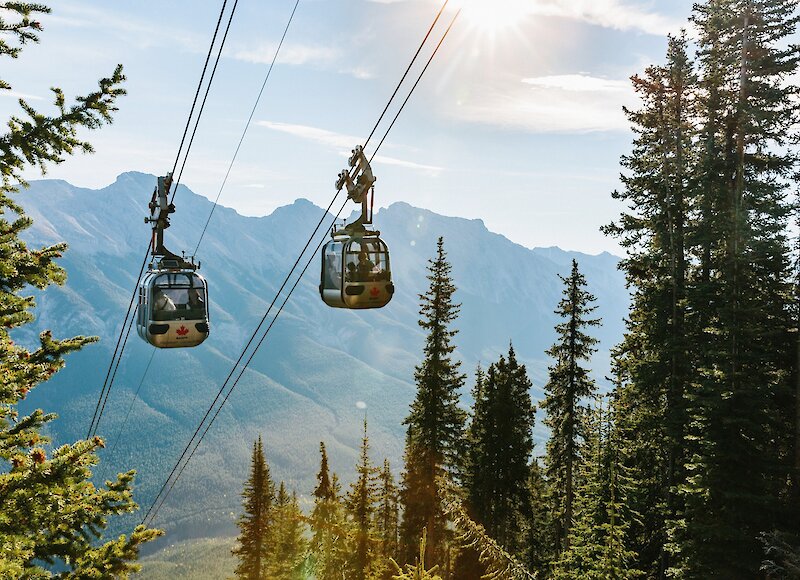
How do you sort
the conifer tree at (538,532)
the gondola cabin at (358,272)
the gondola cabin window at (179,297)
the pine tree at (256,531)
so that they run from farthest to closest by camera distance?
the conifer tree at (538,532) < the pine tree at (256,531) < the gondola cabin window at (179,297) < the gondola cabin at (358,272)

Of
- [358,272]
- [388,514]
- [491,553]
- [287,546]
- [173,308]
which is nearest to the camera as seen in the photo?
[491,553]

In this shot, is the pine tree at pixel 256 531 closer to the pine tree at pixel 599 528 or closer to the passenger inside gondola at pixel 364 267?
the pine tree at pixel 599 528

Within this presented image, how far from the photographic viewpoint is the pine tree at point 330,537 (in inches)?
1098

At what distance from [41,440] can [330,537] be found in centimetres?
2113

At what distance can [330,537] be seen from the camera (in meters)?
28.0

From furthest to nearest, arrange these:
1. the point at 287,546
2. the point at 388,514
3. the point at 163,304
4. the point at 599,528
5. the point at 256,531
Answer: the point at 388,514
the point at 256,531
the point at 287,546
the point at 599,528
the point at 163,304

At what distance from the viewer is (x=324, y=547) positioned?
28.5 meters

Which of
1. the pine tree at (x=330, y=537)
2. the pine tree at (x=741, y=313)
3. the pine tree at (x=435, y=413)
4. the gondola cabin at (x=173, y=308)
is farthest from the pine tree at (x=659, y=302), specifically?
the gondola cabin at (x=173, y=308)

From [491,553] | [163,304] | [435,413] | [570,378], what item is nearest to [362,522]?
[435,413]

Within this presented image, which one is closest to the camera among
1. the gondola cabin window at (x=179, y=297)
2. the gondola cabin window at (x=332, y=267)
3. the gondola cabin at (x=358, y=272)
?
the gondola cabin at (x=358, y=272)

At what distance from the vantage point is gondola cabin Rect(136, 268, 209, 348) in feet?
55.3

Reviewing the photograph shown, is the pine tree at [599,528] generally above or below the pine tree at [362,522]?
above

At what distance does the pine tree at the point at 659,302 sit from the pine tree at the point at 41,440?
22.3m

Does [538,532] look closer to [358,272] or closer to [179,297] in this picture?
[358,272]
